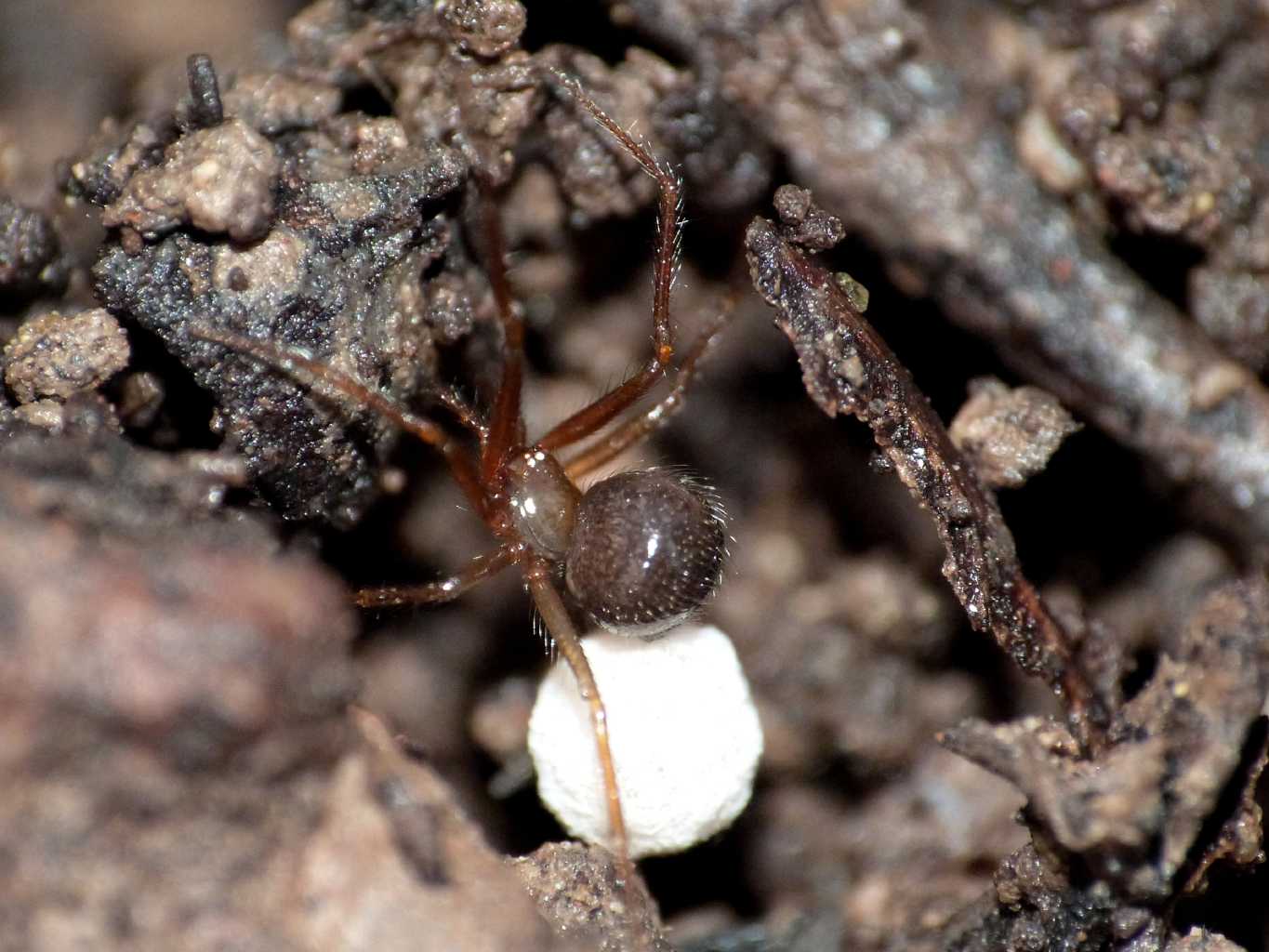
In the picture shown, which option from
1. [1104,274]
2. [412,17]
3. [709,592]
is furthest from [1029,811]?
[412,17]

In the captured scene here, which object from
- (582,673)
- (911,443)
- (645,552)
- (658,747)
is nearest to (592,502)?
(645,552)

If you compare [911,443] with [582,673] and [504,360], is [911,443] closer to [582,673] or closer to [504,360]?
[582,673]

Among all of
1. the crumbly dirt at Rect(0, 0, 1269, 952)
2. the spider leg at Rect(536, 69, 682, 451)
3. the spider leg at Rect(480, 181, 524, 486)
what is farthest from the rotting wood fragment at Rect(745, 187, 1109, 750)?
→ the spider leg at Rect(480, 181, 524, 486)

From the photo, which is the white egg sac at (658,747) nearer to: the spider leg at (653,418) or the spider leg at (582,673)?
the spider leg at (582,673)

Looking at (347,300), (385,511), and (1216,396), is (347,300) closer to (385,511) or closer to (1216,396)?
(385,511)

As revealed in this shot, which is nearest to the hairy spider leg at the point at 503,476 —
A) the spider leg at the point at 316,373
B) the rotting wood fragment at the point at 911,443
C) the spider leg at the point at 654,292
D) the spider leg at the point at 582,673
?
the spider leg at the point at 582,673

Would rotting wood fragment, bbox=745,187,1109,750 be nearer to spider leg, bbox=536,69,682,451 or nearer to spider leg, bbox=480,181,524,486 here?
spider leg, bbox=536,69,682,451
